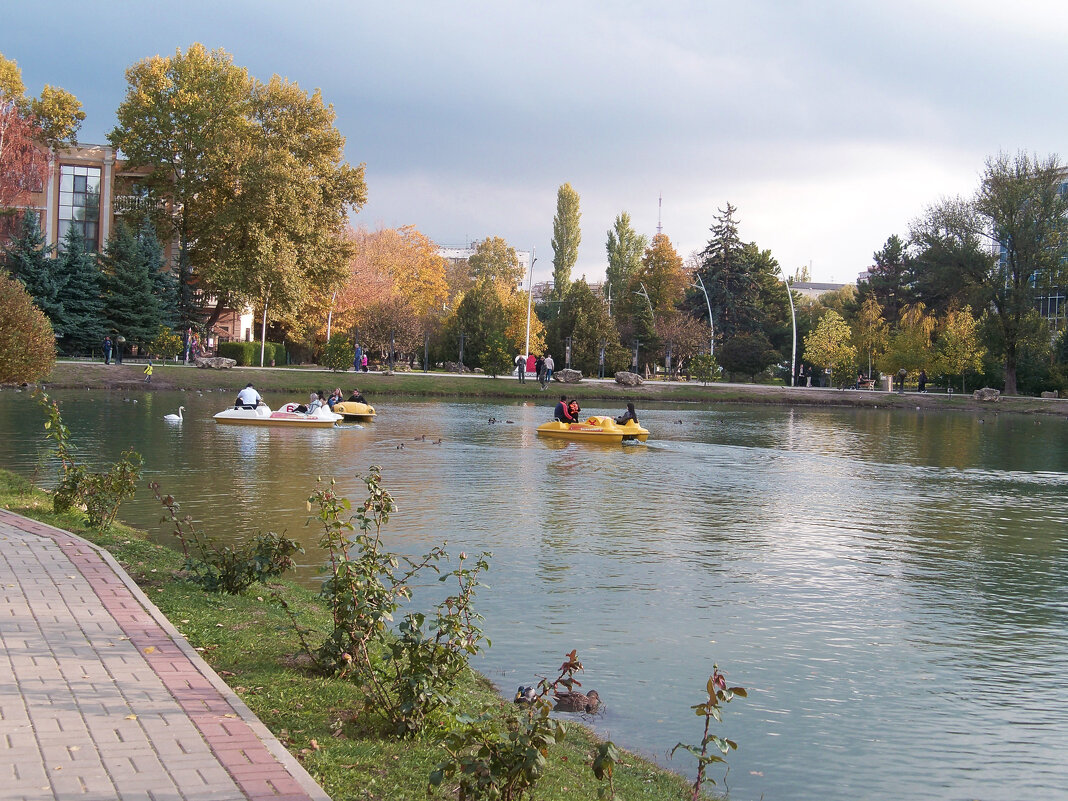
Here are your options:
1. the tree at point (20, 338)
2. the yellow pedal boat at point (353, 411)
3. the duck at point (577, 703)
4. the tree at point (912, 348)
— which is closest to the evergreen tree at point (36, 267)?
the yellow pedal boat at point (353, 411)

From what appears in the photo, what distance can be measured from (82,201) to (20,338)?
56.7 meters

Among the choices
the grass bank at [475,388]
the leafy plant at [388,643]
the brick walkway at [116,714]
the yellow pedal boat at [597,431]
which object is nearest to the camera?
the brick walkway at [116,714]

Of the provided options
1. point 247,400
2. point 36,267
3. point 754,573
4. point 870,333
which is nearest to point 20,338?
point 247,400

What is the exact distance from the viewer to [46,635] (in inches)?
278

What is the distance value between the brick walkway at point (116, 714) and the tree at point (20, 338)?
11.7 meters

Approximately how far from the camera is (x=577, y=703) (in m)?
8.27

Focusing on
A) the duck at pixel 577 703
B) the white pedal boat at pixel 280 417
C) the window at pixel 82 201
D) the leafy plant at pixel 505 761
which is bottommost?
the duck at pixel 577 703

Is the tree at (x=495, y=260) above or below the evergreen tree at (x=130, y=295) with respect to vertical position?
above

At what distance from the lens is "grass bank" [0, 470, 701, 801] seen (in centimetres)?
550

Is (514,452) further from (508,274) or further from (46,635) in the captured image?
(508,274)

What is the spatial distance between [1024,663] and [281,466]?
53.4 feet

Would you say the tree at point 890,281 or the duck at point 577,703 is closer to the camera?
the duck at point 577,703

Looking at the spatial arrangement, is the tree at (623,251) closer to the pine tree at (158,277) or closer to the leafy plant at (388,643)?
the pine tree at (158,277)

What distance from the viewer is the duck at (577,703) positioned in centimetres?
825
